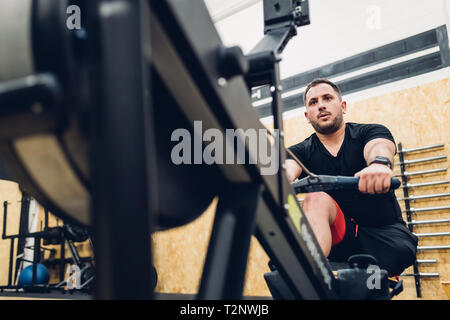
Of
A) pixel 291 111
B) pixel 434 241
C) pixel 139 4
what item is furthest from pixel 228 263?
pixel 291 111

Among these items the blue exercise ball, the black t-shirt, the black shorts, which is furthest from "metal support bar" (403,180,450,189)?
the blue exercise ball

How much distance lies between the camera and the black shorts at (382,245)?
1455mm

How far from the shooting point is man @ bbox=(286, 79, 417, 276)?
141cm

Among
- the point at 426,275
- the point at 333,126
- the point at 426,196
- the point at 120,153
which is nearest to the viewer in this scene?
the point at 120,153

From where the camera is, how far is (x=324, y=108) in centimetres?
196

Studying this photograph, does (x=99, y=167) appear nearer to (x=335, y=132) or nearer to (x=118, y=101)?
(x=118, y=101)

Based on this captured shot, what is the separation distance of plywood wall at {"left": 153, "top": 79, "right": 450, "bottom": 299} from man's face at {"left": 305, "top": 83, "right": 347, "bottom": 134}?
48.0 inches

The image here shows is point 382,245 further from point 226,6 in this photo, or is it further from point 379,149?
point 226,6

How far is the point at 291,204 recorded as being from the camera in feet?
3.15

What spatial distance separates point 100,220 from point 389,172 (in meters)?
0.98

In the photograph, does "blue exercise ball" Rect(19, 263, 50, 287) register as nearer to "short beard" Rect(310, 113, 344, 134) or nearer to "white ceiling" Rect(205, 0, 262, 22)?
"white ceiling" Rect(205, 0, 262, 22)

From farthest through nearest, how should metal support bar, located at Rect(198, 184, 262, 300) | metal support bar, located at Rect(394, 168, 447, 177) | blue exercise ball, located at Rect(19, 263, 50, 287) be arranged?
blue exercise ball, located at Rect(19, 263, 50, 287) → metal support bar, located at Rect(394, 168, 447, 177) → metal support bar, located at Rect(198, 184, 262, 300)

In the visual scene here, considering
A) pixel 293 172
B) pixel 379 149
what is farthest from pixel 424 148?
pixel 293 172

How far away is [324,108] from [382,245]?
78cm
